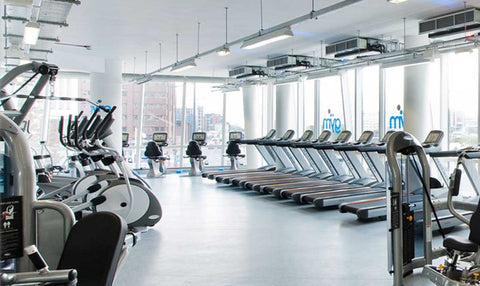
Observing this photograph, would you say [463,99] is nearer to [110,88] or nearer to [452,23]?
[452,23]

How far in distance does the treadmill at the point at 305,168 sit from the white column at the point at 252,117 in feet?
11.2

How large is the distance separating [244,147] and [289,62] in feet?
20.2

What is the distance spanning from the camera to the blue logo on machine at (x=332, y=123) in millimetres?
12129

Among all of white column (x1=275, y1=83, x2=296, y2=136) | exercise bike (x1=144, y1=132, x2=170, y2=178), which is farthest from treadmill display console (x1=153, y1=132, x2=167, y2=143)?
white column (x1=275, y1=83, x2=296, y2=136)

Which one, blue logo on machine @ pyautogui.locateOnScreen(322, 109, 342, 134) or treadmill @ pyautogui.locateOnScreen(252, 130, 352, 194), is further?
blue logo on machine @ pyautogui.locateOnScreen(322, 109, 342, 134)

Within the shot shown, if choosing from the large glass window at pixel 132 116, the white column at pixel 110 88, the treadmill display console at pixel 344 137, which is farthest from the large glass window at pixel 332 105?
the large glass window at pixel 132 116

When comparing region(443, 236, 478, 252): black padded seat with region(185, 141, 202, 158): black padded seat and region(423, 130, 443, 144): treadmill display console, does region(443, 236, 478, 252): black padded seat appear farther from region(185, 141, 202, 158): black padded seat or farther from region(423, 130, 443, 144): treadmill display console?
region(185, 141, 202, 158): black padded seat

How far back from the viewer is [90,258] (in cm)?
228

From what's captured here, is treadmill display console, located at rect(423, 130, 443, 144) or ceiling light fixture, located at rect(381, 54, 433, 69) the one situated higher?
ceiling light fixture, located at rect(381, 54, 433, 69)

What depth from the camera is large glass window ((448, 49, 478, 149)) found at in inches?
343

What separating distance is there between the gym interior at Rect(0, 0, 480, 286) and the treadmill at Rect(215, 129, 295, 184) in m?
0.07

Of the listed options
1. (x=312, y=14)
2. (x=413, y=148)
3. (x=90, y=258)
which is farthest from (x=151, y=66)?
(x=90, y=258)

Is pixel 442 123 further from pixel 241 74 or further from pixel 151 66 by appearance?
pixel 151 66

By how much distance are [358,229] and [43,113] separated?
10632 mm
